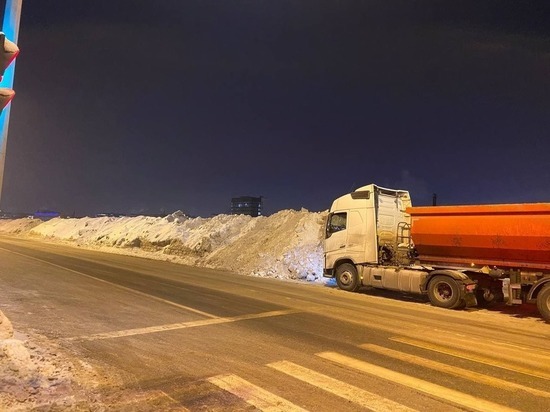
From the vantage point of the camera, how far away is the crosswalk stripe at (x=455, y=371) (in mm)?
5625

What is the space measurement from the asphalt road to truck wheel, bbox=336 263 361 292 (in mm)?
2112

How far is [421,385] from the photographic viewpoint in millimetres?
5609

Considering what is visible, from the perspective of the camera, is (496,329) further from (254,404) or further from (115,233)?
(115,233)

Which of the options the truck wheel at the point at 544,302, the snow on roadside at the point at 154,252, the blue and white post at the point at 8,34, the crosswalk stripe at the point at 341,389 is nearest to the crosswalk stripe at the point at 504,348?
the crosswalk stripe at the point at 341,389

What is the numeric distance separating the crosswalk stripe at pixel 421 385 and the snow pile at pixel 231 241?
12928 mm

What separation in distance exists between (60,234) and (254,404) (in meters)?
47.5

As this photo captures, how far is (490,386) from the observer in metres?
5.66

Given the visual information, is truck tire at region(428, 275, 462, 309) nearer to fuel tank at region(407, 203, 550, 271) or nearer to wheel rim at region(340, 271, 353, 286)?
fuel tank at region(407, 203, 550, 271)

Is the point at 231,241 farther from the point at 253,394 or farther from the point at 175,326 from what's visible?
the point at 253,394

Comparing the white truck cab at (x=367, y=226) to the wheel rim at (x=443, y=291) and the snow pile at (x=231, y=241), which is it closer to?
the wheel rim at (x=443, y=291)

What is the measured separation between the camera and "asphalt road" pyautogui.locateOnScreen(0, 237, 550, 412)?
516 cm

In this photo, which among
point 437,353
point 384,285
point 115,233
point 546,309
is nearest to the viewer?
point 437,353

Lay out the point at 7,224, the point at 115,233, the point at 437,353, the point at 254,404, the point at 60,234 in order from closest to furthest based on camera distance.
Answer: the point at 254,404 < the point at 437,353 < the point at 115,233 < the point at 60,234 < the point at 7,224

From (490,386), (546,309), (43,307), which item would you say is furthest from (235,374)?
(546,309)
